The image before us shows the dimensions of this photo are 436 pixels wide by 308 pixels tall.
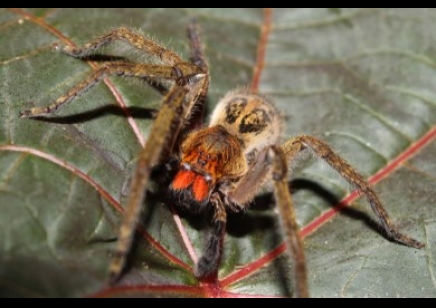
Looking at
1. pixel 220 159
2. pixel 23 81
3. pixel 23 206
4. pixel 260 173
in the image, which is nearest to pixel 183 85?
pixel 220 159

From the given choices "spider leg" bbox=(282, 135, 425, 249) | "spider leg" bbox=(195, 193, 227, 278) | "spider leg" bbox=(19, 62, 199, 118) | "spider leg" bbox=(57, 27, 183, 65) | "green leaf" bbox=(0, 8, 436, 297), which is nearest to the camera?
"green leaf" bbox=(0, 8, 436, 297)

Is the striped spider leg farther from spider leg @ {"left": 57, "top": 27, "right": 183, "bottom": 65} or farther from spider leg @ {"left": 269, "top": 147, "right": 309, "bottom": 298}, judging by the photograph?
spider leg @ {"left": 269, "top": 147, "right": 309, "bottom": 298}

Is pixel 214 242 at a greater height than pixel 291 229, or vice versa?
pixel 291 229

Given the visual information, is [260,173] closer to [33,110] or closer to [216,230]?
[216,230]

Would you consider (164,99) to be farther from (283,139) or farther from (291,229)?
(283,139)

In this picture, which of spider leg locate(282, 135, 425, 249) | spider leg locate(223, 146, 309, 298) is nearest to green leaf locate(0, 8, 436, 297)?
spider leg locate(282, 135, 425, 249)

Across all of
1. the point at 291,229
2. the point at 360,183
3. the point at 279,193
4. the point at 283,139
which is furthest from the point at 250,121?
the point at 291,229

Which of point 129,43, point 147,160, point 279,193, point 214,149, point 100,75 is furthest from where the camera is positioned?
point 129,43
